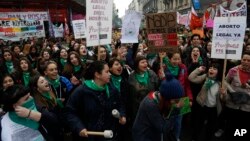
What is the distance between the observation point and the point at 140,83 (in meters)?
5.36

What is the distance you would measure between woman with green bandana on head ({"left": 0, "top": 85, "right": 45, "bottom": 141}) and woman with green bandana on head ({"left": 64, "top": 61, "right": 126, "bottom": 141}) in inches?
27.9

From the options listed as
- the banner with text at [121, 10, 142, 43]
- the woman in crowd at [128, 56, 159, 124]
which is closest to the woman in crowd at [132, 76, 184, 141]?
the woman in crowd at [128, 56, 159, 124]

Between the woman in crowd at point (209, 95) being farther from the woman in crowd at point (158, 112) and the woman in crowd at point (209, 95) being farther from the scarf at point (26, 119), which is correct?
the scarf at point (26, 119)

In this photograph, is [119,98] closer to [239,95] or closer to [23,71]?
[239,95]

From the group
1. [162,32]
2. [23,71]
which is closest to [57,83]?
[23,71]

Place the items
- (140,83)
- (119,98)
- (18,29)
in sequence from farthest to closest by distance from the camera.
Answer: (18,29)
(140,83)
(119,98)

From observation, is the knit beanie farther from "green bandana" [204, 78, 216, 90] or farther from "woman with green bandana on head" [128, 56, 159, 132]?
"green bandana" [204, 78, 216, 90]

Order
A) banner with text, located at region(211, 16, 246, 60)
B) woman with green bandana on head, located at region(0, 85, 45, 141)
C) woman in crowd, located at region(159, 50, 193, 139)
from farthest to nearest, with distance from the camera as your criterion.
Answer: woman in crowd, located at region(159, 50, 193, 139) < banner with text, located at region(211, 16, 246, 60) < woman with green bandana on head, located at region(0, 85, 45, 141)

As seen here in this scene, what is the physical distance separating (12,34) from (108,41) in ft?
24.3

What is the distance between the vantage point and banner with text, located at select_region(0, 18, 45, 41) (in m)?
12.0

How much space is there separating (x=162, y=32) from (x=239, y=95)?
1.93 m

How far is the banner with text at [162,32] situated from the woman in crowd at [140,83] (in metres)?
0.86

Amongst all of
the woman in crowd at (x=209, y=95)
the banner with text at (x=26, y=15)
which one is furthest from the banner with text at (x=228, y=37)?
the banner with text at (x=26, y=15)

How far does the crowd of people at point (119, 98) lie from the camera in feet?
10.0
